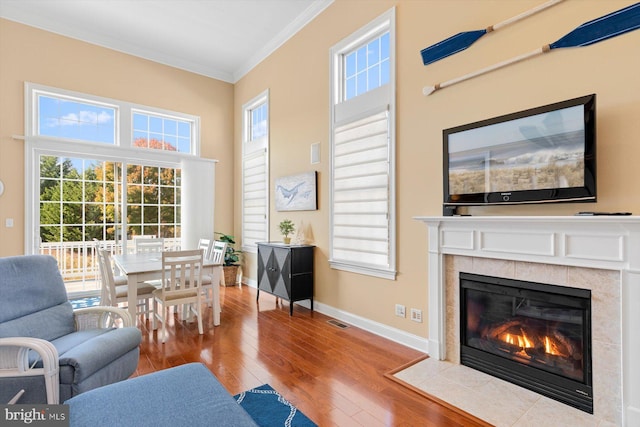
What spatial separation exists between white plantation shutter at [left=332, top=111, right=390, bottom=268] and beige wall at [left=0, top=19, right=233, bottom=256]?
3.25 meters

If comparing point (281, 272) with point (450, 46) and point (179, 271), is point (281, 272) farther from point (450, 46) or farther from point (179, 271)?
point (450, 46)

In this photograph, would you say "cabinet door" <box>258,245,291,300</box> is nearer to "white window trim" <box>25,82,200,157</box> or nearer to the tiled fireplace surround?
the tiled fireplace surround

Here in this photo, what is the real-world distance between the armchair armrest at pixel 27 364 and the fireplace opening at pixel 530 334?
2.78 metres

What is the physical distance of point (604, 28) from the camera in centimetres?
202

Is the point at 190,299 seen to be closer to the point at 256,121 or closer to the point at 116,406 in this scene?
the point at 116,406

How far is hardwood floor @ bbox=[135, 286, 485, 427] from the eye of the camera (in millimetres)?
2082

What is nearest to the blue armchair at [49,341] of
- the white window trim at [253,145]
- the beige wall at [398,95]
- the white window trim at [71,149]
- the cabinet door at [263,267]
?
the cabinet door at [263,267]

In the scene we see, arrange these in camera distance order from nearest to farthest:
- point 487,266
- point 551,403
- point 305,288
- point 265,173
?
point 551,403 → point 487,266 → point 305,288 → point 265,173

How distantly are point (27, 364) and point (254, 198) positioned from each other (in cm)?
424

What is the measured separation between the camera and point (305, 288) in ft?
13.9

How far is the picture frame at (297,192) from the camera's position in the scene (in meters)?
4.37

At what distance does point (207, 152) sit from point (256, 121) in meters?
1.14

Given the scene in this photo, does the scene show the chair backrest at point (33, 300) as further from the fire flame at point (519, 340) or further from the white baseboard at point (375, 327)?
the fire flame at point (519, 340)

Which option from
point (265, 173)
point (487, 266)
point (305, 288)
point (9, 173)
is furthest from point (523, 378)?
point (9, 173)
